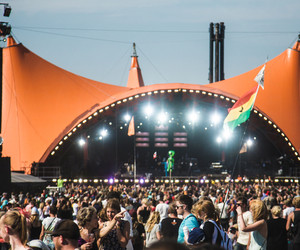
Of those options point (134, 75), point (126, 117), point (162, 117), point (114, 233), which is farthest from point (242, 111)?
point (134, 75)

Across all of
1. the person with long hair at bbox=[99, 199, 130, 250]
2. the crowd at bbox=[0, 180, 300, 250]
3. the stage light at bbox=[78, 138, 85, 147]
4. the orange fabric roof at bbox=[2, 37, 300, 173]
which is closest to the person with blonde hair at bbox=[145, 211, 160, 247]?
the crowd at bbox=[0, 180, 300, 250]

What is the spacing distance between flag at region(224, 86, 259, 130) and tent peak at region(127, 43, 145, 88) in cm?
3737

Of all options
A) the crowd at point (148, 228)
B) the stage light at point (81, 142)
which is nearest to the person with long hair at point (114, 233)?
the crowd at point (148, 228)

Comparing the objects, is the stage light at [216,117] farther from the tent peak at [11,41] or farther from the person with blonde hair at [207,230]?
the person with blonde hair at [207,230]

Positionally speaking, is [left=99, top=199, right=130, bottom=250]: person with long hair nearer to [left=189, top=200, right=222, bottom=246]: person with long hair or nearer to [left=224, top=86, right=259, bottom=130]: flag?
[left=189, top=200, right=222, bottom=246]: person with long hair

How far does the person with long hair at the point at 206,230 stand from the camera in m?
6.20

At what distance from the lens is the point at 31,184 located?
29766 mm

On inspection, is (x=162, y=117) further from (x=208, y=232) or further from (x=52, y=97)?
(x=208, y=232)

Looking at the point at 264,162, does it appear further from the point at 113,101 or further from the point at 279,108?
the point at 113,101

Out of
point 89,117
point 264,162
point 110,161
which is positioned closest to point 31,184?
point 89,117

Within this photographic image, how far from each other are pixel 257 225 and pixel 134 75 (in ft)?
146

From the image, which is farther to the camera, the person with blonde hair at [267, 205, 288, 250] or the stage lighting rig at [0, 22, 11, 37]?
the stage lighting rig at [0, 22, 11, 37]

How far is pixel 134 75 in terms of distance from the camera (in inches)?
2048

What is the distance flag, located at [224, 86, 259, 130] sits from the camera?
1379 centimetres
